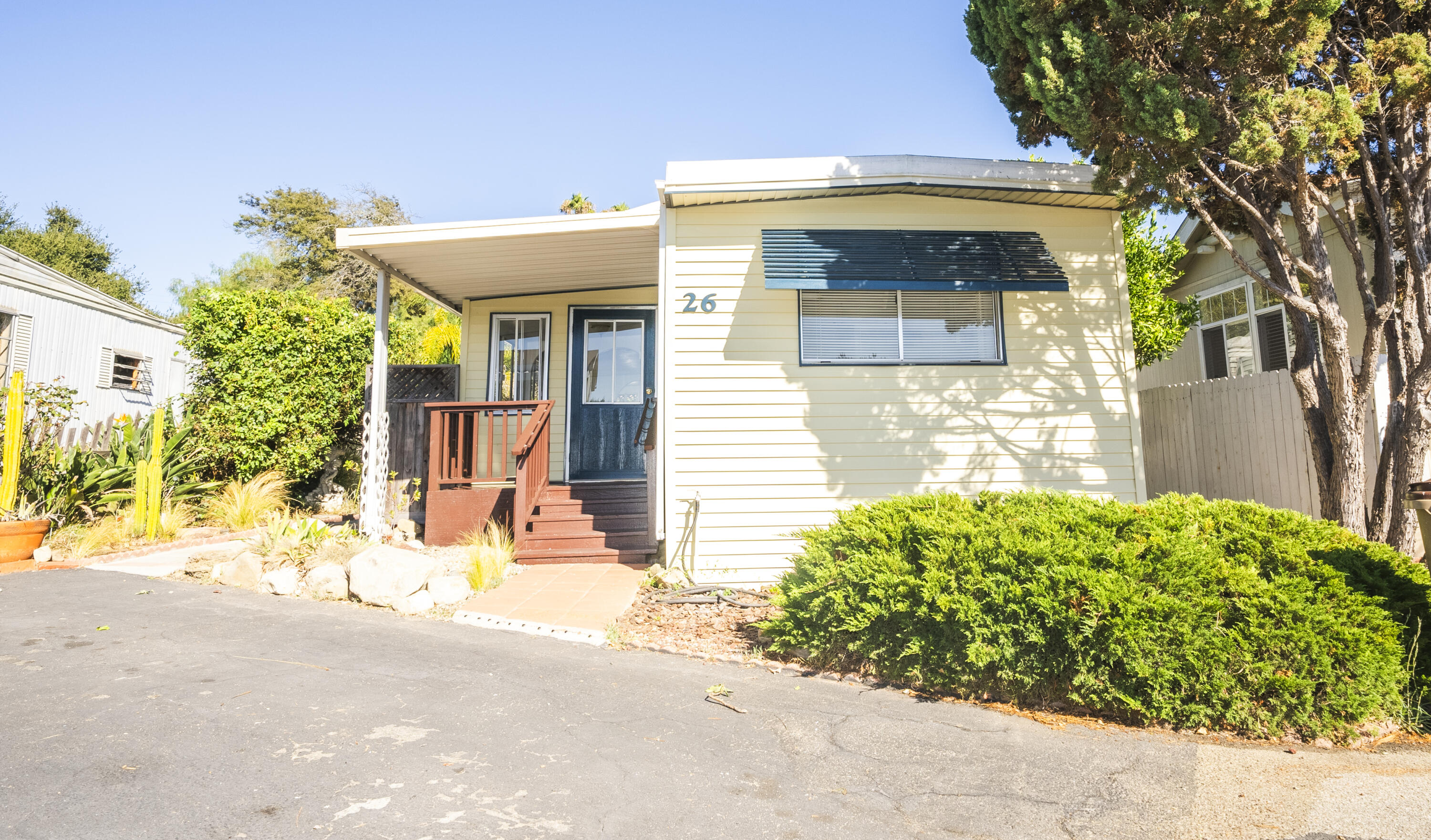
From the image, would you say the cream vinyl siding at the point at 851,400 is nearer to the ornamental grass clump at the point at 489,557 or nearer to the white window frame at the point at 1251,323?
the ornamental grass clump at the point at 489,557

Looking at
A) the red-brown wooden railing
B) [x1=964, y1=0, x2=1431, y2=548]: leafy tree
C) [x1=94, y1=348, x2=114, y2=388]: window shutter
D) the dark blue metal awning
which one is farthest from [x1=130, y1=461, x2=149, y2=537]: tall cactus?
[x1=964, y1=0, x2=1431, y2=548]: leafy tree

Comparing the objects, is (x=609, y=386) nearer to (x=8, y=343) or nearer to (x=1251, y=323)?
(x=1251, y=323)

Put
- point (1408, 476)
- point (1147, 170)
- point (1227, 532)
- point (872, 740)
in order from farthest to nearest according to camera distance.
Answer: point (1147, 170) < point (1408, 476) < point (1227, 532) < point (872, 740)

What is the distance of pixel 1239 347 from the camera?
10375 mm

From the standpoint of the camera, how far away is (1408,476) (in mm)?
4727

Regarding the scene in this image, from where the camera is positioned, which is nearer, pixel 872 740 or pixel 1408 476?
pixel 872 740

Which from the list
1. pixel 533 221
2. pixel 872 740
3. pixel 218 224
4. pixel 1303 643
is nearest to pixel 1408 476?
pixel 1303 643

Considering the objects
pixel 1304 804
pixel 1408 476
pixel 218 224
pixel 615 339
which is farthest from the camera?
pixel 218 224

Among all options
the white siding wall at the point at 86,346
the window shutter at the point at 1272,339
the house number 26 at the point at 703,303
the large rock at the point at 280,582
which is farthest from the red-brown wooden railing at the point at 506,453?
the window shutter at the point at 1272,339

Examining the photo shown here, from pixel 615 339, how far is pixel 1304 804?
780cm

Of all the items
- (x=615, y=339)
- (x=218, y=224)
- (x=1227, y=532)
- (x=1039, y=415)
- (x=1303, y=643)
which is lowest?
(x=1303, y=643)

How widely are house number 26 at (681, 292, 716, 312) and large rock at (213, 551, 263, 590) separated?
4.29m

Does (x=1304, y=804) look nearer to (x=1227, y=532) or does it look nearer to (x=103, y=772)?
(x=1227, y=532)

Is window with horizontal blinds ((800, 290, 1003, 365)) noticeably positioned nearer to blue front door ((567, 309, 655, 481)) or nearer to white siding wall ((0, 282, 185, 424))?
blue front door ((567, 309, 655, 481))
